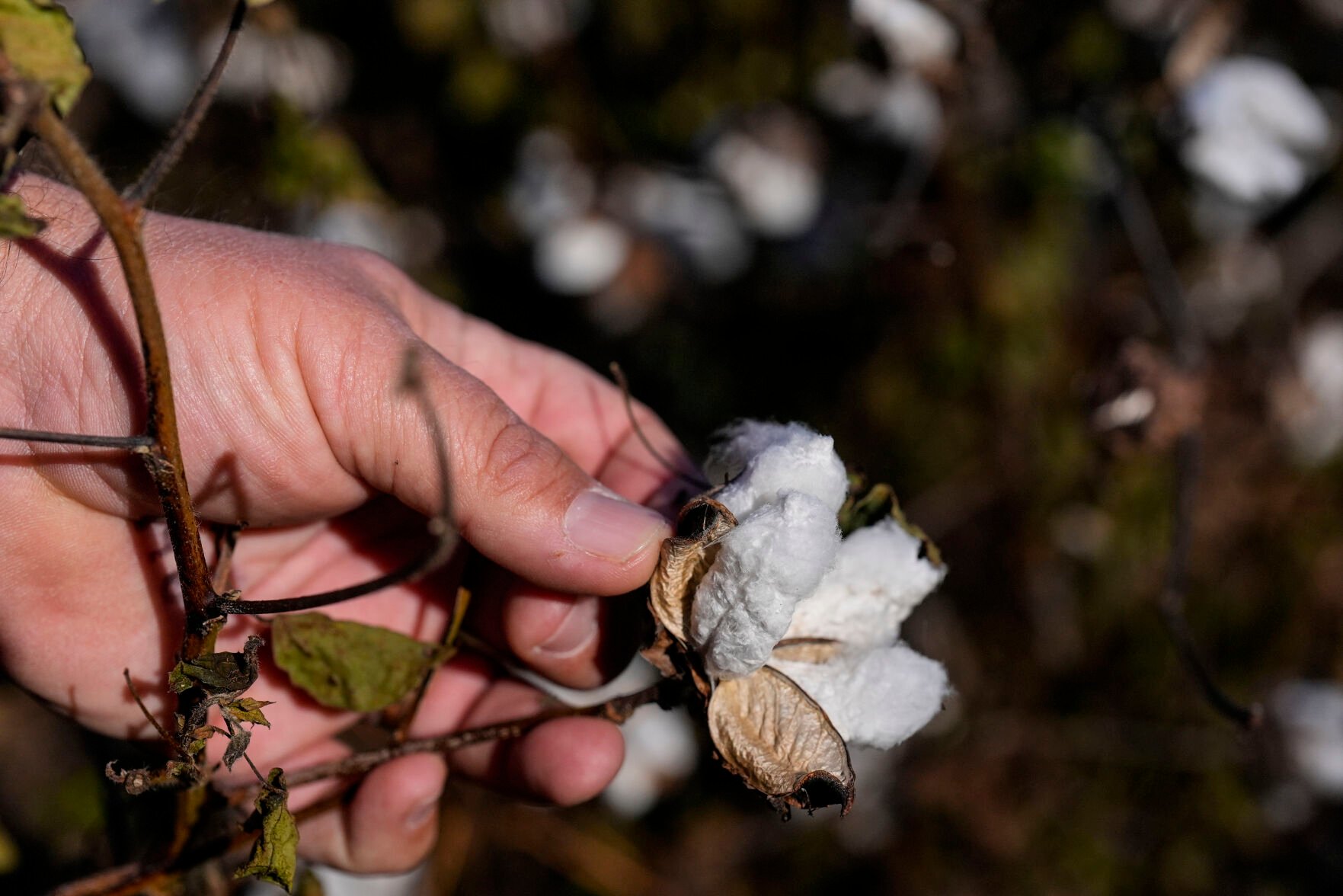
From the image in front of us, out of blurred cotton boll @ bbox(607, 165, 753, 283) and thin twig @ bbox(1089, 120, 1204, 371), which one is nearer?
thin twig @ bbox(1089, 120, 1204, 371)

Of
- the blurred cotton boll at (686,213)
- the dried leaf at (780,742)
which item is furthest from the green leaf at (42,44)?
the blurred cotton boll at (686,213)

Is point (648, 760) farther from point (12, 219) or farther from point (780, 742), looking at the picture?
point (12, 219)

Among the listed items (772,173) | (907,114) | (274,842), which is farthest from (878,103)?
(274,842)

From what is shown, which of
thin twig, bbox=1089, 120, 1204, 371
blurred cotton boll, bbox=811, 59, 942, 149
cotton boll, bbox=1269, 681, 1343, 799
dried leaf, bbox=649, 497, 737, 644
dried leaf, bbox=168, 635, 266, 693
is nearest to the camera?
dried leaf, bbox=168, 635, 266, 693

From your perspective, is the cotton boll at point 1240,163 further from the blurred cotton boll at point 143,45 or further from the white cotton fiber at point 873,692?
the blurred cotton boll at point 143,45

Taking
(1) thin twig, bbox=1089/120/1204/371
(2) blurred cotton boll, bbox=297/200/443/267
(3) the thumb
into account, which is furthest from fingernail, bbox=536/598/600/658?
(1) thin twig, bbox=1089/120/1204/371

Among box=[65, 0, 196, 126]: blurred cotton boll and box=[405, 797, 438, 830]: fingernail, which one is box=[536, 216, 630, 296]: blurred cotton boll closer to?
box=[65, 0, 196, 126]: blurred cotton boll
